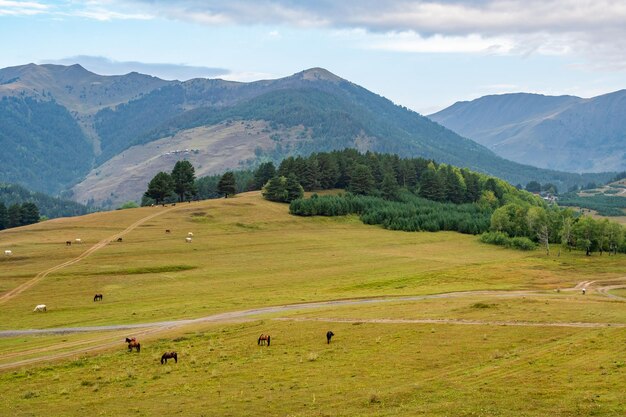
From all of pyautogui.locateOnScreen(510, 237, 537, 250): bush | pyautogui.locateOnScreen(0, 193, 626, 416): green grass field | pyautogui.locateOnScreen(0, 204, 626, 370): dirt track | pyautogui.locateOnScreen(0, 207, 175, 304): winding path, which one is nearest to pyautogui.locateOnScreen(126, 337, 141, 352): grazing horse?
pyautogui.locateOnScreen(0, 193, 626, 416): green grass field

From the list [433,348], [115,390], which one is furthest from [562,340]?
[115,390]

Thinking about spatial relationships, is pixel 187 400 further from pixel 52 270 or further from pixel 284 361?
pixel 52 270

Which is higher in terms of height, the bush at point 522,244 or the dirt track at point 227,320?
the dirt track at point 227,320

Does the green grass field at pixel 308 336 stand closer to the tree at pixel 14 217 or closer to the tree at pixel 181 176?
the tree at pixel 181 176

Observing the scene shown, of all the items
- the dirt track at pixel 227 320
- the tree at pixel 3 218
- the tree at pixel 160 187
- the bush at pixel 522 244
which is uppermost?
the tree at pixel 160 187

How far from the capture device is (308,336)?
6019 cm

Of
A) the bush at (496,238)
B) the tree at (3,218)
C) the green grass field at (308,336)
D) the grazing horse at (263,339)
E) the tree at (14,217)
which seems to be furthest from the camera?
the tree at (14,217)

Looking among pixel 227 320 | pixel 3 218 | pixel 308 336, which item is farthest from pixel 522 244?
pixel 3 218

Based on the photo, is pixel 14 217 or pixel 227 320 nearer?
pixel 227 320

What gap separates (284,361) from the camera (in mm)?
51750

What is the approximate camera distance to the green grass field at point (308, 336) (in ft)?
133

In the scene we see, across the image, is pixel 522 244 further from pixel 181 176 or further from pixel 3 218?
pixel 3 218

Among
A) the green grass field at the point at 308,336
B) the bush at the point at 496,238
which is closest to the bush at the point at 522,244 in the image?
the bush at the point at 496,238

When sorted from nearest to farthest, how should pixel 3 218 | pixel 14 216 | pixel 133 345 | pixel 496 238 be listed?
pixel 133 345, pixel 496 238, pixel 3 218, pixel 14 216
